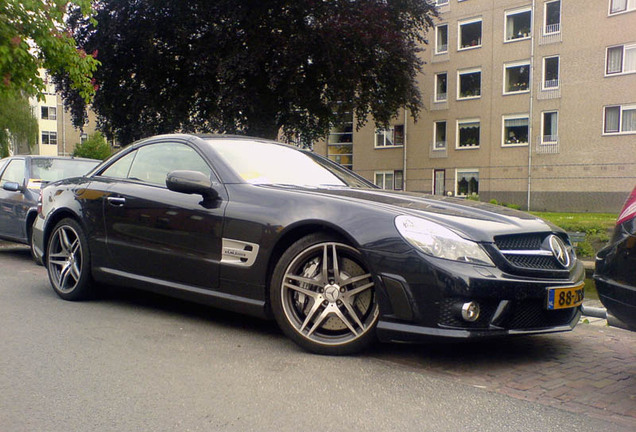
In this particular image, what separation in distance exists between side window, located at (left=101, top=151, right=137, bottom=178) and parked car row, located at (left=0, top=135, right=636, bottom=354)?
0.02 meters

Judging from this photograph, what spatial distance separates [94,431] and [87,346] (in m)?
1.54

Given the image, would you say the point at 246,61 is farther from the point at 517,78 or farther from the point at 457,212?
the point at 457,212

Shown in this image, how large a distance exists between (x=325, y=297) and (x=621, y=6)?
3107 centimetres

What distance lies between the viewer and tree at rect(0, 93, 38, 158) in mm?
45438

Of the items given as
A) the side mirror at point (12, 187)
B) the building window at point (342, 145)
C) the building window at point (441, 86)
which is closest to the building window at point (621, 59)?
the building window at point (441, 86)

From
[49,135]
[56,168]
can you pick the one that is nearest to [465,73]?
[56,168]

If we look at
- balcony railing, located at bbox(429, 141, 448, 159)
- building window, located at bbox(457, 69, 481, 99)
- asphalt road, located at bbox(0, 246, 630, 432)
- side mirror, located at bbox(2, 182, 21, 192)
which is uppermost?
building window, located at bbox(457, 69, 481, 99)

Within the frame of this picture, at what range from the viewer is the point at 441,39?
37.8m

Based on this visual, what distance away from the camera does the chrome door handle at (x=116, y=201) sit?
17.8 feet

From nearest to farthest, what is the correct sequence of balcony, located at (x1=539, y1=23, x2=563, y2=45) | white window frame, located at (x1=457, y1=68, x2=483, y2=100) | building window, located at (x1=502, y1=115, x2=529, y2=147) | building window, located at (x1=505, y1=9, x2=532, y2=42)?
balcony, located at (x1=539, y1=23, x2=563, y2=45)
building window, located at (x1=505, y1=9, x2=532, y2=42)
building window, located at (x1=502, y1=115, x2=529, y2=147)
white window frame, located at (x1=457, y1=68, x2=483, y2=100)

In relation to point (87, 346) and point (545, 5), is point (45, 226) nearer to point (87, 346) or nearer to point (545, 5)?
point (87, 346)

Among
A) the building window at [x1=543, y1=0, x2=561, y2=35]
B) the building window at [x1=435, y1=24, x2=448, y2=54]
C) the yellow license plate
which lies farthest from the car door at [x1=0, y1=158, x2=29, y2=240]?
the building window at [x1=435, y1=24, x2=448, y2=54]

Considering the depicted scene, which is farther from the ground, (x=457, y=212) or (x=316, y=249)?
(x=457, y=212)

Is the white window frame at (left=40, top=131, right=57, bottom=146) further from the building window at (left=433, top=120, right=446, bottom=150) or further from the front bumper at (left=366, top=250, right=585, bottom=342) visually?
the front bumper at (left=366, top=250, right=585, bottom=342)
